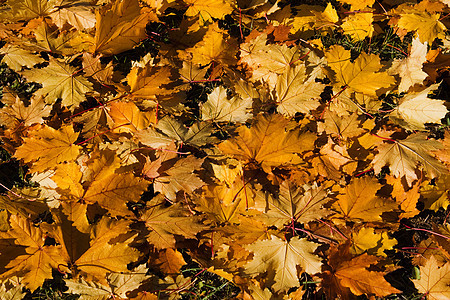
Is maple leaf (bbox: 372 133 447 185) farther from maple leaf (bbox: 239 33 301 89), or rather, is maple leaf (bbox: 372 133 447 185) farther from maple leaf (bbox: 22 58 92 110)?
maple leaf (bbox: 22 58 92 110)

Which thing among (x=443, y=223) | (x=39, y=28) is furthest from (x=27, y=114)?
(x=443, y=223)

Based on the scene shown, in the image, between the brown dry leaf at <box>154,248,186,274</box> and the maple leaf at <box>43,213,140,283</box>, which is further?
the brown dry leaf at <box>154,248,186,274</box>

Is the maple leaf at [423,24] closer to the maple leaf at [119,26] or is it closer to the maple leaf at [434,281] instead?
the maple leaf at [434,281]

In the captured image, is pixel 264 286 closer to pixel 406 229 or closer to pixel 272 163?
pixel 272 163

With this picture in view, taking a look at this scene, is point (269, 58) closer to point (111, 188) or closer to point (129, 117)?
point (129, 117)

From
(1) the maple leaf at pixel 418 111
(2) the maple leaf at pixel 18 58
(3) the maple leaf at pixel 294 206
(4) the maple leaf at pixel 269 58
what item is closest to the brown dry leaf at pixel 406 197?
(1) the maple leaf at pixel 418 111

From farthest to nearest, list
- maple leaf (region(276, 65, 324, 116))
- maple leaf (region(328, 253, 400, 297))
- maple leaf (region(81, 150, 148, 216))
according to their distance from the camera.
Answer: maple leaf (region(276, 65, 324, 116)), maple leaf (region(81, 150, 148, 216)), maple leaf (region(328, 253, 400, 297))

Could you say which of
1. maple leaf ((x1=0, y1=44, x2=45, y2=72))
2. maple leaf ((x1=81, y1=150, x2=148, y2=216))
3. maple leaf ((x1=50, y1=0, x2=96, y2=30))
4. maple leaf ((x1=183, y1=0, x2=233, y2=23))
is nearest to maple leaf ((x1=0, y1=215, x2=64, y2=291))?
maple leaf ((x1=81, y1=150, x2=148, y2=216))
